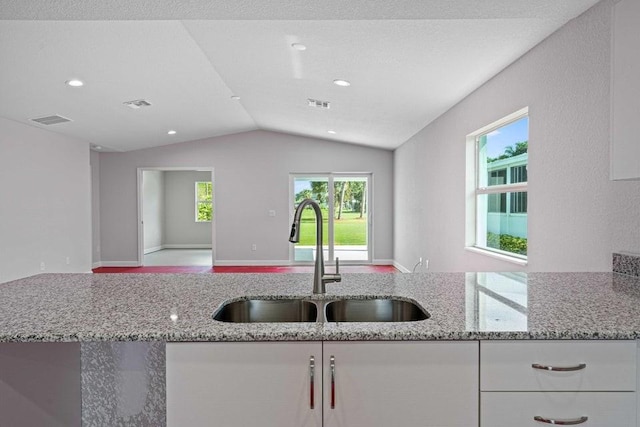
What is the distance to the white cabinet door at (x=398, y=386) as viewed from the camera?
3.62 feet

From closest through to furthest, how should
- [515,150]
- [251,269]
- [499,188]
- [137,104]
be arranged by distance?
[515,150] < [499,188] < [137,104] < [251,269]

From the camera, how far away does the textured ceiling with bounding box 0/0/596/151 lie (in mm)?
2020

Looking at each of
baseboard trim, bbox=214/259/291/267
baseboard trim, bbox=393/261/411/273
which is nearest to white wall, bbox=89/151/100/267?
baseboard trim, bbox=214/259/291/267

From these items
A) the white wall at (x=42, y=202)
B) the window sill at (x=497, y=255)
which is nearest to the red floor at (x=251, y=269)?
the white wall at (x=42, y=202)

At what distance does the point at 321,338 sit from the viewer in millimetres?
1102

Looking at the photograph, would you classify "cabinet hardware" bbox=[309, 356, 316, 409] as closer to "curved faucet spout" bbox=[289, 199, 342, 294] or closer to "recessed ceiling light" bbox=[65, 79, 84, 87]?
"curved faucet spout" bbox=[289, 199, 342, 294]

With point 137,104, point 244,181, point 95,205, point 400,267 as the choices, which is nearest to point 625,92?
point 137,104

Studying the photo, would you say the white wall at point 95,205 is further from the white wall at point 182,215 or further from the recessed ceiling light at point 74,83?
the recessed ceiling light at point 74,83

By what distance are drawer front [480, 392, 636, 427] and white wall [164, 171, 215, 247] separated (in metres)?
11.6

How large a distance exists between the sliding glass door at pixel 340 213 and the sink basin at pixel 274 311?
7.08 metres

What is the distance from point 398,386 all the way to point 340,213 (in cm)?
765

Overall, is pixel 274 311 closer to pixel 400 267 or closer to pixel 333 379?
pixel 333 379

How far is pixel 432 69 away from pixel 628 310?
9.52 feet

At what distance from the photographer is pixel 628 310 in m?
1.26
